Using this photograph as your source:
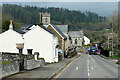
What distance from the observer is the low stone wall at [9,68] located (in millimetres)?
16531

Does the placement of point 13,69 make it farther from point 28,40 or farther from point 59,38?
point 59,38

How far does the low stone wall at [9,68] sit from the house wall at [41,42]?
16125mm

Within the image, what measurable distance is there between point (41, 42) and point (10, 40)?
5.57 meters

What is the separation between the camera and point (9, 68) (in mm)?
18000

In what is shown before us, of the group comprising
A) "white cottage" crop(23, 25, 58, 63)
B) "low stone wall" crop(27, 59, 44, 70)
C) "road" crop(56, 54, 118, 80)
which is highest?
"white cottage" crop(23, 25, 58, 63)

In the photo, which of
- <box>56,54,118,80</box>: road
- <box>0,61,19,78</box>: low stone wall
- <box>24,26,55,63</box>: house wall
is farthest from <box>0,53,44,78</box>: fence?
<box>24,26,55,63</box>: house wall

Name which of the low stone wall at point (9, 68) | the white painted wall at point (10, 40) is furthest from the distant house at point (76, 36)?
the low stone wall at point (9, 68)

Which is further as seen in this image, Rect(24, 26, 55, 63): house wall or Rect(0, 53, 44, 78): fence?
Rect(24, 26, 55, 63): house wall

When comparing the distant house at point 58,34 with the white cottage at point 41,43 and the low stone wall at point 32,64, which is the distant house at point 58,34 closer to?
the white cottage at point 41,43

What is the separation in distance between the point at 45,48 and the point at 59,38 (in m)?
17.3

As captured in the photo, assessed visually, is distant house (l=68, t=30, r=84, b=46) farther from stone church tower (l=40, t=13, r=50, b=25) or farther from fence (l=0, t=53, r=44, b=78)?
fence (l=0, t=53, r=44, b=78)

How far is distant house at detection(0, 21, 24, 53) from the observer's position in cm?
3800

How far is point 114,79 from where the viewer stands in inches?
725

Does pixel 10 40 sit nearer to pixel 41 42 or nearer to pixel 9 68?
pixel 41 42
